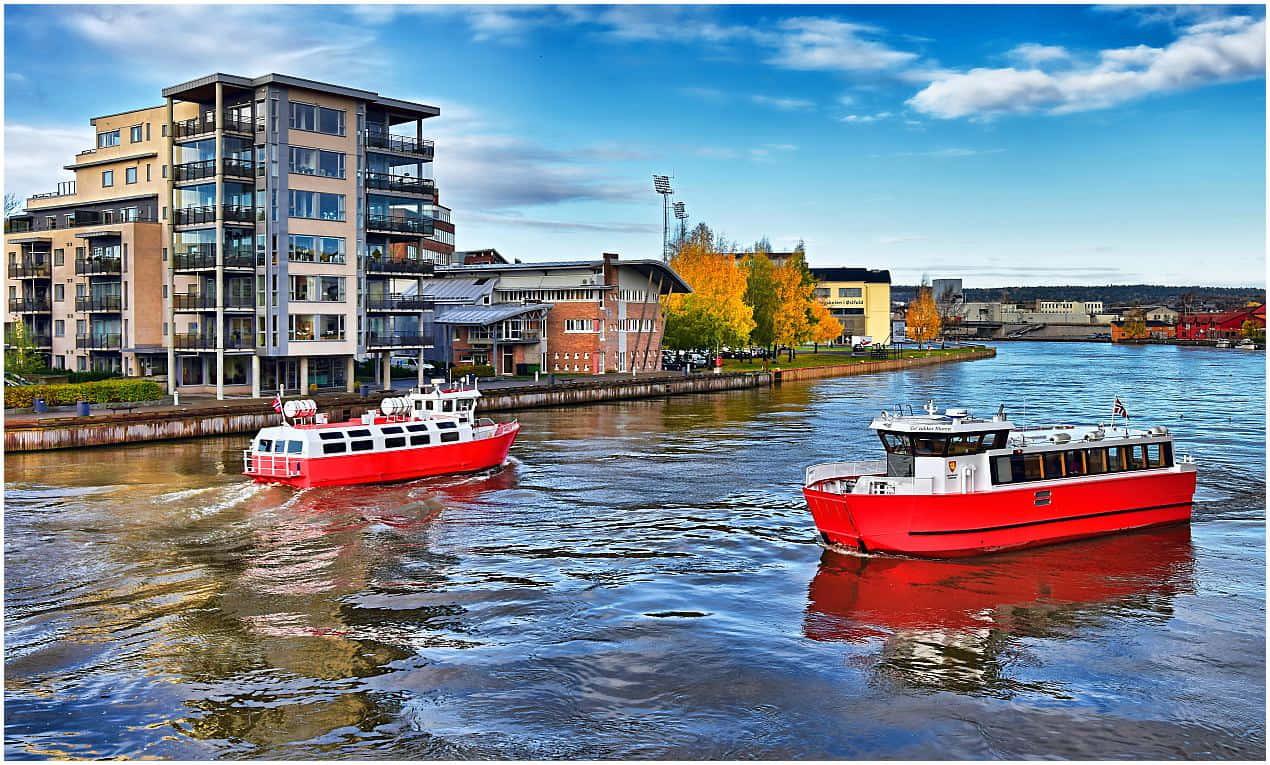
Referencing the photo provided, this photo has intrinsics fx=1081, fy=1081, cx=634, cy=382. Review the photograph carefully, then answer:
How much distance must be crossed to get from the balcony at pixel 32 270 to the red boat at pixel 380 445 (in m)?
47.2

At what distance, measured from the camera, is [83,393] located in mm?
66375

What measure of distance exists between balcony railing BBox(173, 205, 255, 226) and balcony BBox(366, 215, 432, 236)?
8.81 m

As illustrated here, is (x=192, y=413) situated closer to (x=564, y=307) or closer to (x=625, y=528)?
(x=625, y=528)

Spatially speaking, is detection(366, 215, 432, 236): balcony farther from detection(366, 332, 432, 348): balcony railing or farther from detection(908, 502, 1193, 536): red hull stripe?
detection(908, 502, 1193, 536): red hull stripe

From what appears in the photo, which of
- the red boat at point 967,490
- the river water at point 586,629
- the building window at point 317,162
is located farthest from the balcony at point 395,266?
the red boat at point 967,490

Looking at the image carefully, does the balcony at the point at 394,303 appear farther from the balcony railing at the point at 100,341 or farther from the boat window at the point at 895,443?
the boat window at the point at 895,443

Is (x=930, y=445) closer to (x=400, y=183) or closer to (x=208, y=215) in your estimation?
(x=400, y=183)

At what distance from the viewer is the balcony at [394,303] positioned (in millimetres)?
81500

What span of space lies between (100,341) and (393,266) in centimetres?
2298

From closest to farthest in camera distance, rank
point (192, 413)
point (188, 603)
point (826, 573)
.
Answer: point (188, 603) → point (826, 573) → point (192, 413)

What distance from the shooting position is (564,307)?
10969 centimetres

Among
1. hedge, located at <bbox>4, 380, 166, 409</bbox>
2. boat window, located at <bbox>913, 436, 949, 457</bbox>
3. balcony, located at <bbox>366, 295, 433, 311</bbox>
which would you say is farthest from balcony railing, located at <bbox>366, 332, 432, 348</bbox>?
boat window, located at <bbox>913, 436, 949, 457</bbox>

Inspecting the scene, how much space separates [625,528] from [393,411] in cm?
1714

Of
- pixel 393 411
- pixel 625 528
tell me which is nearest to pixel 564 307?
pixel 393 411
